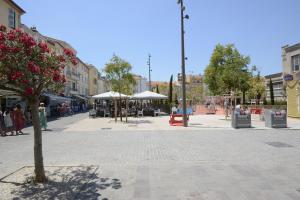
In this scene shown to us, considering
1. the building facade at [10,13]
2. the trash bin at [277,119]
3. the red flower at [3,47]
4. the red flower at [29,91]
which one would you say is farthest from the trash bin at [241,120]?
the building facade at [10,13]

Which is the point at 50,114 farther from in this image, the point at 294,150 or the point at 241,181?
the point at 241,181

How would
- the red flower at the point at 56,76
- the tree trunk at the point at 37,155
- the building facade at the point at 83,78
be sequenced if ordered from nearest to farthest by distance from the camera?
the red flower at the point at 56,76 → the tree trunk at the point at 37,155 → the building facade at the point at 83,78

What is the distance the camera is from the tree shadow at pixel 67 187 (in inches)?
247

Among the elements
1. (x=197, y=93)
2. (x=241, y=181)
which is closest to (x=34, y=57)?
(x=241, y=181)

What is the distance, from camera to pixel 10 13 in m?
30.6

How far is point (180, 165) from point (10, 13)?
88.5ft

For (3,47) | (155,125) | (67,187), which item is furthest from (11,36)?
(155,125)

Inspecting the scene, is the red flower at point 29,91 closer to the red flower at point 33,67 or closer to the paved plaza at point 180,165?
the red flower at point 33,67

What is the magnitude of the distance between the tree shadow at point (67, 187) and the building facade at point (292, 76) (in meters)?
23.5

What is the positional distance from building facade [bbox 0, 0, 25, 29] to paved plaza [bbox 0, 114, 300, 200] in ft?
62.8

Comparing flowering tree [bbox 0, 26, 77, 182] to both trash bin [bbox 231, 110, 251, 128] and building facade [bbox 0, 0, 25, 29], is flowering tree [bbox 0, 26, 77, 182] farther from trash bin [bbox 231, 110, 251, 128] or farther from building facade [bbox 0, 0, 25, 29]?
building facade [bbox 0, 0, 25, 29]

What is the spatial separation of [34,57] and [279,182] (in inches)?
215

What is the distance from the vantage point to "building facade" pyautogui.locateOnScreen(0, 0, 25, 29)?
28948 mm

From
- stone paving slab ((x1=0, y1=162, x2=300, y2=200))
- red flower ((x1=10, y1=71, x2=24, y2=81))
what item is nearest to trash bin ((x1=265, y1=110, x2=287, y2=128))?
stone paving slab ((x1=0, y1=162, x2=300, y2=200))
